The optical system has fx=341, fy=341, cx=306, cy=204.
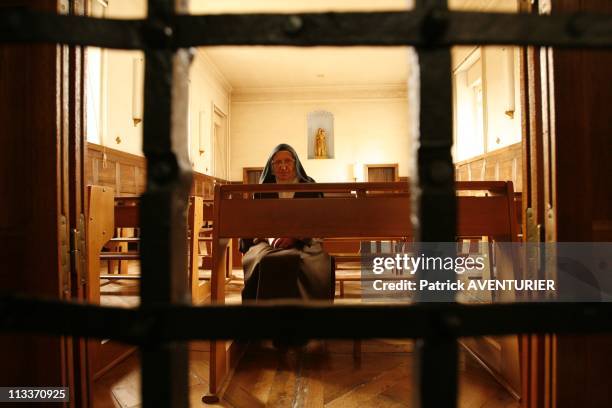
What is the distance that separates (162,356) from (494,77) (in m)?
7.19

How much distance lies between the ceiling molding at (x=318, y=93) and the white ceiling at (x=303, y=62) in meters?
0.14

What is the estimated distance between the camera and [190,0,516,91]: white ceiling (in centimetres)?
648

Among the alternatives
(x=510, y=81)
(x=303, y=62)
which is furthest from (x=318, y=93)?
(x=510, y=81)

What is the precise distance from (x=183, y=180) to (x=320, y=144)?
10.4 meters

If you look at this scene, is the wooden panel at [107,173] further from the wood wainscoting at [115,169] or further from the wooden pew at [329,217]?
the wooden pew at [329,217]

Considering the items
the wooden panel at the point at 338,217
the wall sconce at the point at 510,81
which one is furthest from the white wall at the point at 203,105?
the wooden panel at the point at 338,217

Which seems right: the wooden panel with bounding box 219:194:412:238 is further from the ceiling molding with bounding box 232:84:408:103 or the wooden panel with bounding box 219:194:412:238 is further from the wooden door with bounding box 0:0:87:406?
the ceiling molding with bounding box 232:84:408:103

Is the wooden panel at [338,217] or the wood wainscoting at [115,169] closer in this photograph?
the wooden panel at [338,217]

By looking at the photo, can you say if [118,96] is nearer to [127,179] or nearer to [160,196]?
[127,179]

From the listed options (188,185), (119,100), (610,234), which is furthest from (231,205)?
(119,100)

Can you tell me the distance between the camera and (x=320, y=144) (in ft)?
35.1

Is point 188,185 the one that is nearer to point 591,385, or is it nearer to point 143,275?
point 143,275

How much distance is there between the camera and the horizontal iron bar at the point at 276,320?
0.43 meters

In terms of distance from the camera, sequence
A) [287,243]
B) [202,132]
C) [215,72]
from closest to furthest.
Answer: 1. [287,243]
2. [202,132]
3. [215,72]
